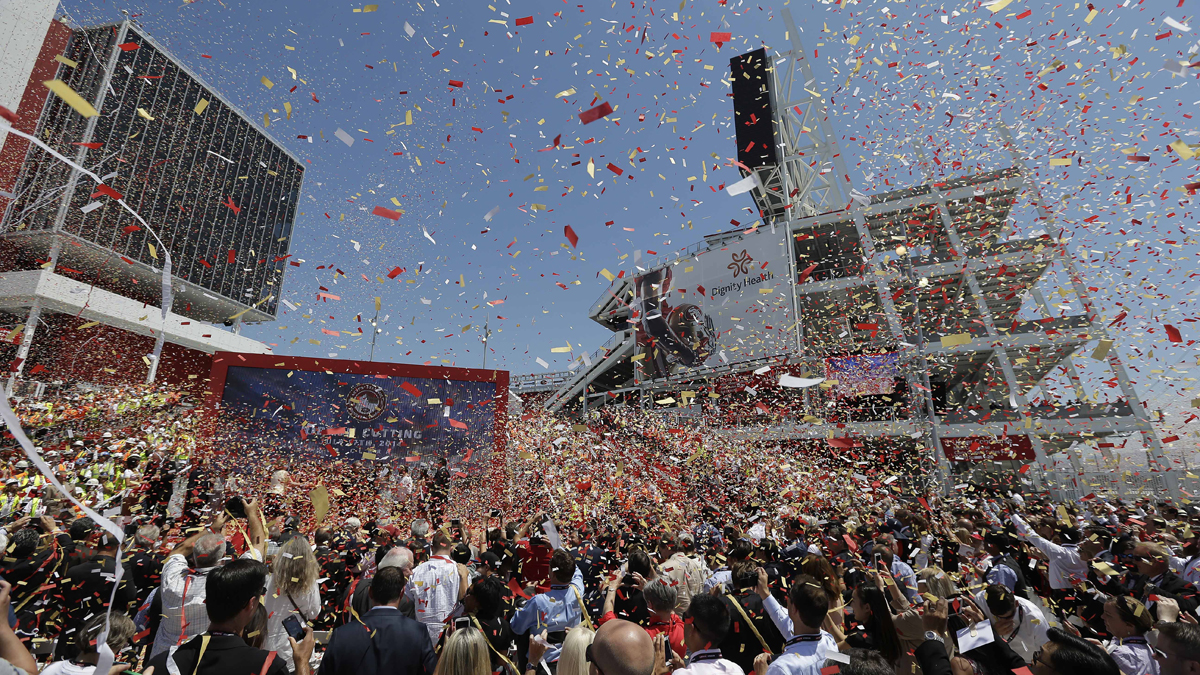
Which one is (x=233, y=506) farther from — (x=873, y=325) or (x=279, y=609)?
(x=873, y=325)

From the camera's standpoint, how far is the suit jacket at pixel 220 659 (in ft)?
7.91

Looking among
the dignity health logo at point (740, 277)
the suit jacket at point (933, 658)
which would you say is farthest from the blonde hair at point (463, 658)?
the dignity health logo at point (740, 277)

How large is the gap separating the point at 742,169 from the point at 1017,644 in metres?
33.0

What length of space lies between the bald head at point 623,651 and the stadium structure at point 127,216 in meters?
26.8

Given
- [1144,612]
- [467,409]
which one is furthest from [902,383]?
[1144,612]

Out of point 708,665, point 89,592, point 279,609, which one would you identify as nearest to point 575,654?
point 708,665

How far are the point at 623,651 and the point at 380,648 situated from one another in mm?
1647

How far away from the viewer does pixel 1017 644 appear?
13.3 feet

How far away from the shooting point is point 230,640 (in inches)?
100

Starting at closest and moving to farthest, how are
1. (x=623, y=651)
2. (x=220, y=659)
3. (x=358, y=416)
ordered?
(x=623, y=651)
(x=220, y=659)
(x=358, y=416)

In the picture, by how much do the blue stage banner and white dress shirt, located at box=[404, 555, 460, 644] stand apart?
13.1 m

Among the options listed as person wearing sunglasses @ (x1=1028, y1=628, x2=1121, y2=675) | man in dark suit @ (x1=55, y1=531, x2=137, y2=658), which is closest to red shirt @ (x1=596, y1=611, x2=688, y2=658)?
person wearing sunglasses @ (x1=1028, y1=628, x2=1121, y2=675)

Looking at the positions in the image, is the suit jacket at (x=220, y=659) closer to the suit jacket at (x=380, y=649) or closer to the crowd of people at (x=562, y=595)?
the crowd of people at (x=562, y=595)

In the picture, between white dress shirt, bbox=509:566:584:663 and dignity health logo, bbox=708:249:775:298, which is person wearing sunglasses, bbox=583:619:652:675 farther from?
dignity health logo, bbox=708:249:775:298
